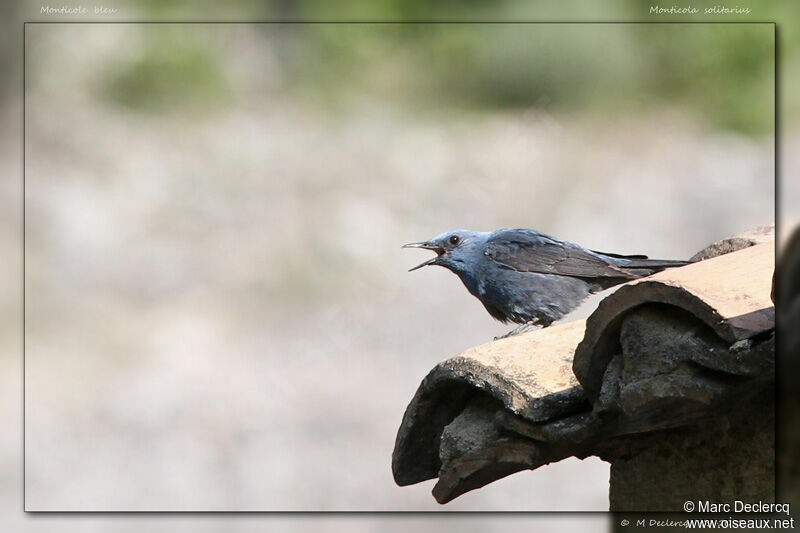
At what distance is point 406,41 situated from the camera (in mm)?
5348

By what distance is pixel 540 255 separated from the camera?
4930mm

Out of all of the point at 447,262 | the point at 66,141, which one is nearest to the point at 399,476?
the point at 447,262

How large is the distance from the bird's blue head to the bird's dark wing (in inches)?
2.4

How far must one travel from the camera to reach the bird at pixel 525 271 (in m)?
4.86

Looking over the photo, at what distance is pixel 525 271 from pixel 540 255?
12 centimetres

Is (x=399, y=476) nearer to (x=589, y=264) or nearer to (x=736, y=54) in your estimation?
(x=589, y=264)

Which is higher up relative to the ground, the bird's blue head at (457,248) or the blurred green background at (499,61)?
the blurred green background at (499,61)

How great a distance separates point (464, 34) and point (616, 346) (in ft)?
9.26

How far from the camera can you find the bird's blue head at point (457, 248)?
196 inches

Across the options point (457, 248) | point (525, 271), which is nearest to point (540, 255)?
point (525, 271)

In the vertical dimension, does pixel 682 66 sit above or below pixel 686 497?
above

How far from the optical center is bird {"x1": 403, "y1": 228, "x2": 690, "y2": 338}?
15.9 feet

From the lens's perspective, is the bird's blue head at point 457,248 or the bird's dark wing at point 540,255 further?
the bird's blue head at point 457,248

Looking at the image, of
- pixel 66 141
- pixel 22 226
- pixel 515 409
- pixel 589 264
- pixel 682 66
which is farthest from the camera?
pixel 66 141
